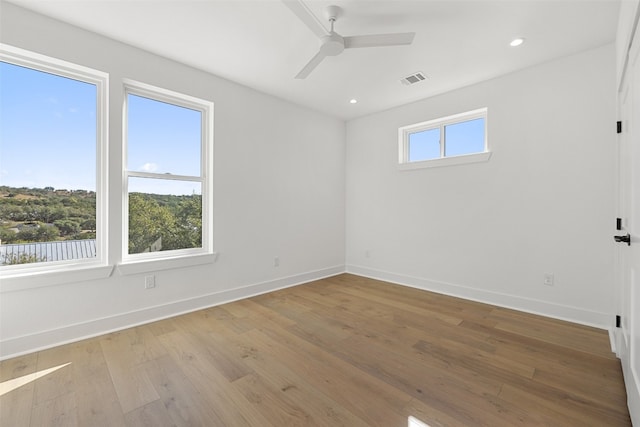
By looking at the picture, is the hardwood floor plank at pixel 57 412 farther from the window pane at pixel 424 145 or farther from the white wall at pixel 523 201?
the window pane at pixel 424 145

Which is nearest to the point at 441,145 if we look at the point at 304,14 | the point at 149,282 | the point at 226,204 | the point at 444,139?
the point at 444,139

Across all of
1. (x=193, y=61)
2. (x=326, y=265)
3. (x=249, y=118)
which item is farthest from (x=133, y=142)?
(x=326, y=265)

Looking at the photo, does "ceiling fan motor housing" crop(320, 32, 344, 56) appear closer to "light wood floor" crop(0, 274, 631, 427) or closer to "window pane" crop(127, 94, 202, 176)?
"window pane" crop(127, 94, 202, 176)

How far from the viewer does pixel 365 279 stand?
4.35 metres

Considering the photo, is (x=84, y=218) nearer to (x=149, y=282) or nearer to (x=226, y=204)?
(x=149, y=282)

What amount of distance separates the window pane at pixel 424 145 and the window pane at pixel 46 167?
3824 millimetres

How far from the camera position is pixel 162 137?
117 inches

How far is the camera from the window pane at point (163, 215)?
2774mm

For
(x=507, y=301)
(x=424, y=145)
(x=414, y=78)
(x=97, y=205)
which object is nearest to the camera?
(x=97, y=205)

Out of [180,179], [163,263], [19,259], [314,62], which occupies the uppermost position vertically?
[314,62]

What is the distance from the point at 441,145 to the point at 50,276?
14.4 feet

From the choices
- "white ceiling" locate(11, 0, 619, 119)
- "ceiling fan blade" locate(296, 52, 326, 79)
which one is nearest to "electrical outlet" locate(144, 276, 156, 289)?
"white ceiling" locate(11, 0, 619, 119)

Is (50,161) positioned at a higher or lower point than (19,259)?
higher

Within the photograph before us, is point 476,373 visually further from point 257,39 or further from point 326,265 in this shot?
point 257,39
